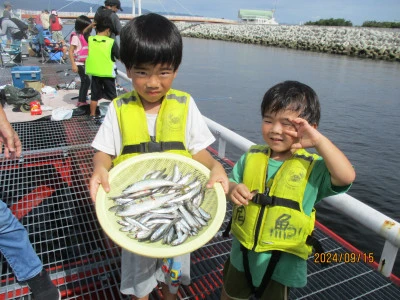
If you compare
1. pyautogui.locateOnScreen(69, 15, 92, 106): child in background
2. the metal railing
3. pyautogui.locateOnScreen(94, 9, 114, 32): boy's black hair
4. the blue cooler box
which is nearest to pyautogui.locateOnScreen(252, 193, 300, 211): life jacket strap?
the metal railing

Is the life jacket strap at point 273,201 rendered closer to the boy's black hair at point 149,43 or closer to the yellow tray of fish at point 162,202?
the yellow tray of fish at point 162,202

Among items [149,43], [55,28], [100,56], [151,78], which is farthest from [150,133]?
[55,28]

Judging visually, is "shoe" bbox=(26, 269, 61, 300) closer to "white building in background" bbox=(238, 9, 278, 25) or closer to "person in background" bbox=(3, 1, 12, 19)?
"person in background" bbox=(3, 1, 12, 19)

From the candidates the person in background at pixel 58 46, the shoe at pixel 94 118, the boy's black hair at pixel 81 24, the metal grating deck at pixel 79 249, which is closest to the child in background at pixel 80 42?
the boy's black hair at pixel 81 24

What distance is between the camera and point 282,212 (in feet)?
6.70

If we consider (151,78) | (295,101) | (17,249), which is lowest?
(17,249)

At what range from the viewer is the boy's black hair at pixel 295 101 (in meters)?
2.01

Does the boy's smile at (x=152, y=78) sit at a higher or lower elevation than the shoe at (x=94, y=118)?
higher

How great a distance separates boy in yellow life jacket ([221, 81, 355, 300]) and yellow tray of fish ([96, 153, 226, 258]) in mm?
242

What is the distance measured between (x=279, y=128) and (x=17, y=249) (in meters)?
2.33

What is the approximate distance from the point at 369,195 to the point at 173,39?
757cm

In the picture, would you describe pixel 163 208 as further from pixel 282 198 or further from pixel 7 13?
pixel 7 13

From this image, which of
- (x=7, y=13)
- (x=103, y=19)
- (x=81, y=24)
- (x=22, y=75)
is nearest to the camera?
(x=103, y=19)

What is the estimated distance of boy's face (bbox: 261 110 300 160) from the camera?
6.62ft
